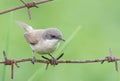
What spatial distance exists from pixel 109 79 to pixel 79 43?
1.98 meters

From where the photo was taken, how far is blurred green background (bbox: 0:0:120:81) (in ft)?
34.4

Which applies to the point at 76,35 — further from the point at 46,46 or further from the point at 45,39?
the point at 46,46

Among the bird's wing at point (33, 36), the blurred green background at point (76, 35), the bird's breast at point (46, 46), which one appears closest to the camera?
the bird's breast at point (46, 46)

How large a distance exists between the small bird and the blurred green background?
1.04 metres

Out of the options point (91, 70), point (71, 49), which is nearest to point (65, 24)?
point (71, 49)

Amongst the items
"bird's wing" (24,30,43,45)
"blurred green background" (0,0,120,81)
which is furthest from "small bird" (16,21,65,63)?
"blurred green background" (0,0,120,81)

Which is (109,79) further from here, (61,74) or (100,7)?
(100,7)

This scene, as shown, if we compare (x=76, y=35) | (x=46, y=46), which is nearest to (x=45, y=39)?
(x=46, y=46)

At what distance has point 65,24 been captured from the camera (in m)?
12.9

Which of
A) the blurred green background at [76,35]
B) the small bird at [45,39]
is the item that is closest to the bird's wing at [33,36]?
the small bird at [45,39]

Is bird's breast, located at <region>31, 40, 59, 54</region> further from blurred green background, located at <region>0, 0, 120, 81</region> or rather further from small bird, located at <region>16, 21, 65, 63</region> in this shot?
blurred green background, located at <region>0, 0, 120, 81</region>

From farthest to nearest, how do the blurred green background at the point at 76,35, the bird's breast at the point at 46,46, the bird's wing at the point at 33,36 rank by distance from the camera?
the blurred green background at the point at 76,35, the bird's wing at the point at 33,36, the bird's breast at the point at 46,46

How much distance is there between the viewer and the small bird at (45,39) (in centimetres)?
833

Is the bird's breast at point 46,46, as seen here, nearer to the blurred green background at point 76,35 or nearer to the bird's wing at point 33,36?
the bird's wing at point 33,36
